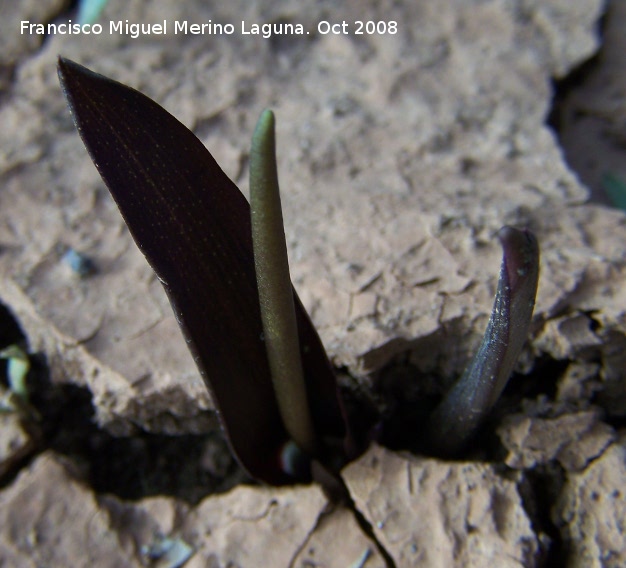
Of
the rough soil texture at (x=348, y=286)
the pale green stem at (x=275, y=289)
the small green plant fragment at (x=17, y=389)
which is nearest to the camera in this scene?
the pale green stem at (x=275, y=289)

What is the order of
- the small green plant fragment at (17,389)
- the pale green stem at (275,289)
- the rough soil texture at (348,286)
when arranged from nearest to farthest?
the pale green stem at (275,289)
the rough soil texture at (348,286)
the small green plant fragment at (17,389)

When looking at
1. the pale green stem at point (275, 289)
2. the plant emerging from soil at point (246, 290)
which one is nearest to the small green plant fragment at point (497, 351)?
the plant emerging from soil at point (246, 290)

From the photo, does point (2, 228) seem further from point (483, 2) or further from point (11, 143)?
point (483, 2)

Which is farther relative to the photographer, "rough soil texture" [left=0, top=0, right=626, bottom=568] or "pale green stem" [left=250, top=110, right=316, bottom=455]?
"rough soil texture" [left=0, top=0, right=626, bottom=568]

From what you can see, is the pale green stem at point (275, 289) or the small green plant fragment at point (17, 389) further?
the small green plant fragment at point (17, 389)

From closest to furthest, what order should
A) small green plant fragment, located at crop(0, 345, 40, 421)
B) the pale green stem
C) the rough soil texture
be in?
1. the pale green stem
2. the rough soil texture
3. small green plant fragment, located at crop(0, 345, 40, 421)

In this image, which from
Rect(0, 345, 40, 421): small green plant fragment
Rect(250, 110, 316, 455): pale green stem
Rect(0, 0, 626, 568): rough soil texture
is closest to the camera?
Rect(250, 110, 316, 455): pale green stem

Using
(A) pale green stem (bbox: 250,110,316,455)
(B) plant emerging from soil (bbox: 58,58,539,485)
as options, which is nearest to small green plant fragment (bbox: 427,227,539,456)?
(B) plant emerging from soil (bbox: 58,58,539,485)

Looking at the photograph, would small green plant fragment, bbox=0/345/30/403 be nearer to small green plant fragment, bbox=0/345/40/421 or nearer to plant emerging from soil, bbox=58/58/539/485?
small green plant fragment, bbox=0/345/40/421

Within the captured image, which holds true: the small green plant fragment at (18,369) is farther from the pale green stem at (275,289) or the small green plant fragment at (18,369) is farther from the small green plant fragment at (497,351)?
the small green plant fragment at (497,351)
